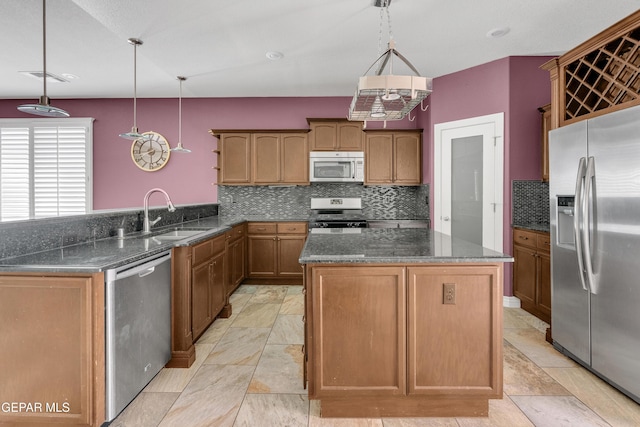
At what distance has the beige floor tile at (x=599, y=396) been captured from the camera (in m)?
1.86

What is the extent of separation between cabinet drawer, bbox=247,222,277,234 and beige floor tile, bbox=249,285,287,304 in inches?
29.9

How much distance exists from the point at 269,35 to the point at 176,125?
2756mm

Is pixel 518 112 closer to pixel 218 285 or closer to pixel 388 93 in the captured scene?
pixel 388 93

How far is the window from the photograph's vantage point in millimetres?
5250

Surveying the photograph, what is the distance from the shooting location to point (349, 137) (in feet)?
16.1

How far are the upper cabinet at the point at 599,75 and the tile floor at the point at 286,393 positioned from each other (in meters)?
1.79

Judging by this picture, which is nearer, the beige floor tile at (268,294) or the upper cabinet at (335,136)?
the beige floor tile at (268,294)

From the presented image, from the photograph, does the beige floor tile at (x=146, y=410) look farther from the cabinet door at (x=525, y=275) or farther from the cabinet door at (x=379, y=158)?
the cabinet door at (x=379, y=158)

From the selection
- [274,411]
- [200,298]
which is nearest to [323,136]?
[200,298]

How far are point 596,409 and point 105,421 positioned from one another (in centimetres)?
271

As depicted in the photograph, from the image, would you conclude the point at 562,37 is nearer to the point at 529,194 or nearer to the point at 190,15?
the point at 529,194

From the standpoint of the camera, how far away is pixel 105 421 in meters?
1.73

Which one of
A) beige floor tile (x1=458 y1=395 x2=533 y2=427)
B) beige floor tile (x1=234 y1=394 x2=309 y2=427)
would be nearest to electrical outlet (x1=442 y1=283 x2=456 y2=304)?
beige floor tile (x1=458 y1=395 x2=533 y2=427)

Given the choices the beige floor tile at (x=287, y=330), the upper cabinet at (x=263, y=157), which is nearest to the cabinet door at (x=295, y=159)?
the upper cabinet at (x=263, y=157)
